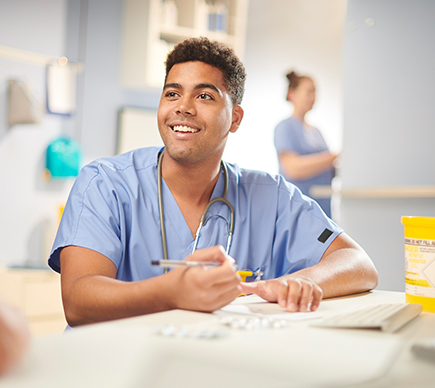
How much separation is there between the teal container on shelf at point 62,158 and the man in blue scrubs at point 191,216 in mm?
1675

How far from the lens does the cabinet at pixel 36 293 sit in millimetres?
2496

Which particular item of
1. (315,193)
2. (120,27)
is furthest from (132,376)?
(120,27)

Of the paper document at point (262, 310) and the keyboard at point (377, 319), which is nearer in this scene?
the keyboard at point (377, 319)

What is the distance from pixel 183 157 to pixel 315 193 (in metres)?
1.32

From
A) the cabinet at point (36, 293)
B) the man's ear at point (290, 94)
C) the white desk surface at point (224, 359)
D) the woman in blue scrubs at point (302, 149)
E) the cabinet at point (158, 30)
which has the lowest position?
the cabinet at point (36, 293)

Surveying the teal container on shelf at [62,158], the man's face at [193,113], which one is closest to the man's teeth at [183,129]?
the man's face at [193,113]

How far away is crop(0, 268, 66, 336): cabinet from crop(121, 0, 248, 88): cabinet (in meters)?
1.35

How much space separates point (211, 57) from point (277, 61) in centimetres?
267

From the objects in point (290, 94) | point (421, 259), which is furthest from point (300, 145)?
point (421, 259)

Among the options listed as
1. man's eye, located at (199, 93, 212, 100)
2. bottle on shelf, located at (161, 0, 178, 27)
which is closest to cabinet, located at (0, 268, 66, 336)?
man's eye, located at (199, 93, 212, 100)

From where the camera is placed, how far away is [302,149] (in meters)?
3.00

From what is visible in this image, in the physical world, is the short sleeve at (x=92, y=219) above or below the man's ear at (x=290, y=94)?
below

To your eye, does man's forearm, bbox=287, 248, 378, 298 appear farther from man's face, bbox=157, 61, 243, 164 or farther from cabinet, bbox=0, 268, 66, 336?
cabinet, bbox=0, 268, 66, 336

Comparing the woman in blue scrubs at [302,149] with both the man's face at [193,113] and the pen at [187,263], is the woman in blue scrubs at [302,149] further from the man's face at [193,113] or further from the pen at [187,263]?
the pen at [187,263]
